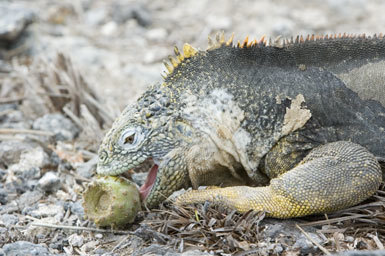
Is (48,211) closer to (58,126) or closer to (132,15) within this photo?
(58,126)

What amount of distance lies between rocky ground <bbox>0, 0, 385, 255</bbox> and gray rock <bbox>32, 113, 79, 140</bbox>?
2 centimetres

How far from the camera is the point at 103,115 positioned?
8.12 metres

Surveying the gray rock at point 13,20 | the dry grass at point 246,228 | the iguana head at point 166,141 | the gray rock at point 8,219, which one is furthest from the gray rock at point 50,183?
the gray rock at point 13,20

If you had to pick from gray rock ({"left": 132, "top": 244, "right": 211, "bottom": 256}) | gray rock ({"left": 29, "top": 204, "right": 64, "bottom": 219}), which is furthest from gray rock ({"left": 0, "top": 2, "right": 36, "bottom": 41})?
gray rock ({"left": 132, "top": 244, "right": 211, "bottom": 256})

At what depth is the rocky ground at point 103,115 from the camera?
189 inches

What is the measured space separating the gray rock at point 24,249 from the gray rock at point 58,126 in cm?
322

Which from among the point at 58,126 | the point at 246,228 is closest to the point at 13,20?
the point at 58,126

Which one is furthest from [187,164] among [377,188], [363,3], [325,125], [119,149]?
[363,3]

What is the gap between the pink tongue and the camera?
5537 millimetres

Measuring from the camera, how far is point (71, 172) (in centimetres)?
694

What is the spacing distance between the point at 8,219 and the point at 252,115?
9.01 ft

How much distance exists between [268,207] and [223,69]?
1.50m

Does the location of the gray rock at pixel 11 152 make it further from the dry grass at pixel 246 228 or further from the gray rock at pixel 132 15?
the gray rock at pixel 132 15

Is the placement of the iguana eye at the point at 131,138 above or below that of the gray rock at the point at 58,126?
above
